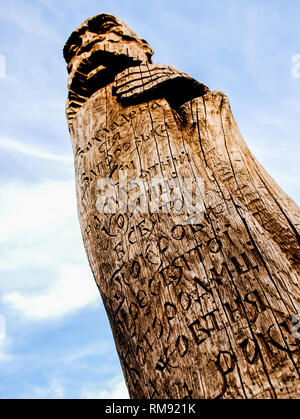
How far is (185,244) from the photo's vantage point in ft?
6.63

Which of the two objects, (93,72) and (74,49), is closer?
(93,72)

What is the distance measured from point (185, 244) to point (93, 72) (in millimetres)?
2051

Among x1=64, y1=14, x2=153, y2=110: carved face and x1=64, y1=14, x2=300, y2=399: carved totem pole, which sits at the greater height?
x1=64, y1=14, x2=153, y2=110: carved face

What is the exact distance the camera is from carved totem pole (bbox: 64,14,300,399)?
167cm

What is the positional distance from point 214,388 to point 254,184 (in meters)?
1.15

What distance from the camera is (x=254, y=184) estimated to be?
220 cm

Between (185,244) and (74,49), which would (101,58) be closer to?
(74,49)

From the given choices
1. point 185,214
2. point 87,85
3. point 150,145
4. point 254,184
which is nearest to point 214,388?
point 185,214

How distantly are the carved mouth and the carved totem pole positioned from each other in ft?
1.18

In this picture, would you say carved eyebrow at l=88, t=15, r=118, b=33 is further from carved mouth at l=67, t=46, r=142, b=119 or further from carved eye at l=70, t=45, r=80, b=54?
carved mouth at l=67, t=46, r=142, b=119

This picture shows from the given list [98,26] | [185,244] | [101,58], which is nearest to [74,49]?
[98,26]

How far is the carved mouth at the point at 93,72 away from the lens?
334 centimetres

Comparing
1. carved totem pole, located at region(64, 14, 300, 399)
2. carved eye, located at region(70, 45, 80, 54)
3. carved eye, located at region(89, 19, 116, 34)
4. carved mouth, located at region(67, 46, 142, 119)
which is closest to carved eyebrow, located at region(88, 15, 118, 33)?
carved eye, located at region(89, 19, 116, 34)
